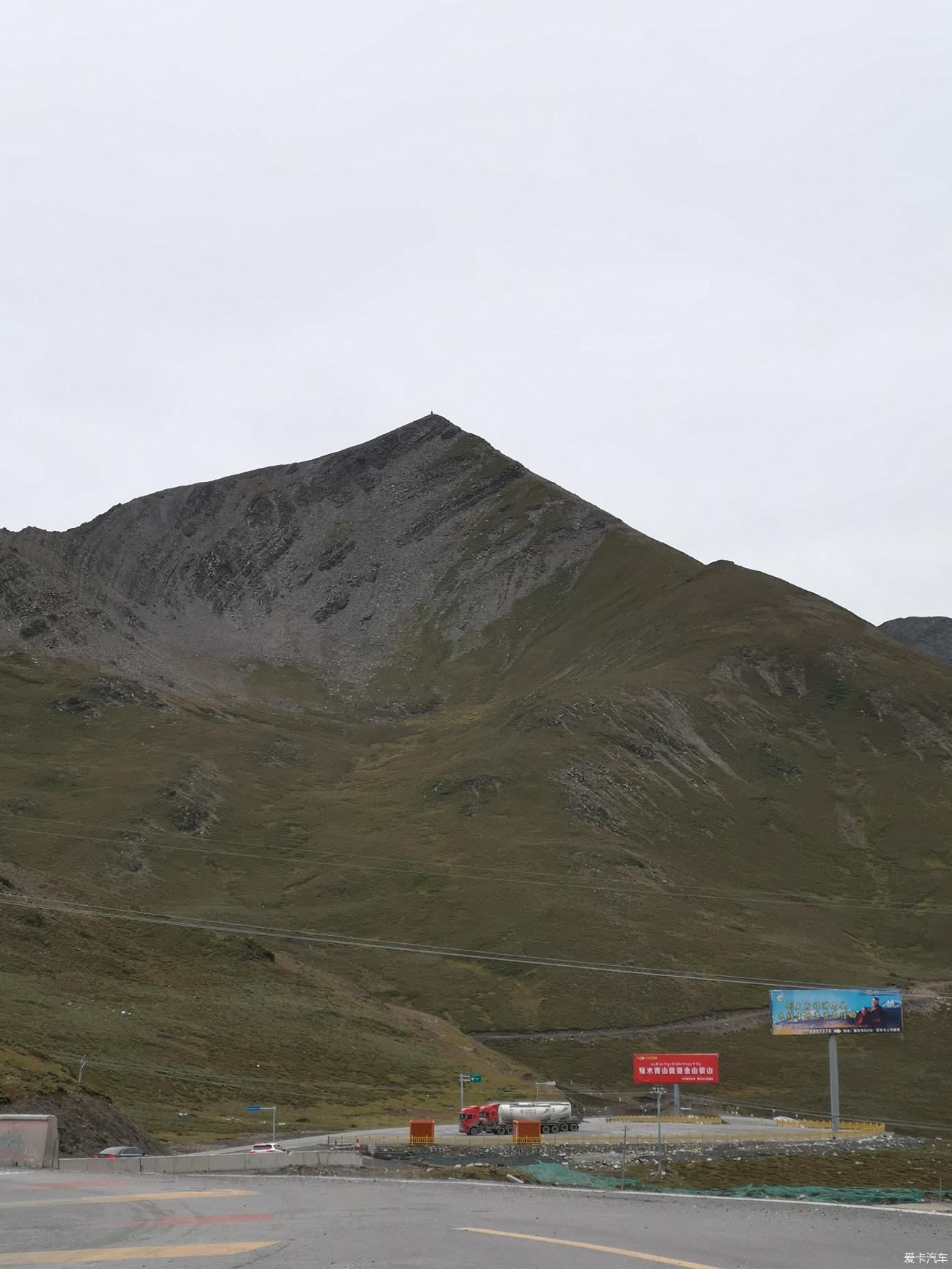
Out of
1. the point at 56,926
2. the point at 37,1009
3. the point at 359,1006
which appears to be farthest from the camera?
the point at 359,1006

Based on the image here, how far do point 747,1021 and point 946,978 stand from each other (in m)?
38.6

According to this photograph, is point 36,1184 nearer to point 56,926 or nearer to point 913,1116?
point 56,926

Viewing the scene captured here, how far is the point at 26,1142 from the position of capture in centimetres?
3194

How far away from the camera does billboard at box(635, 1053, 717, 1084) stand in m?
75.2

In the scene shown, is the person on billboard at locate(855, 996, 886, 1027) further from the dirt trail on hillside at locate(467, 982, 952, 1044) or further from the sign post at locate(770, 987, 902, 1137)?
the dirt trail on hillside at locate(467, 982, 952, 1044)

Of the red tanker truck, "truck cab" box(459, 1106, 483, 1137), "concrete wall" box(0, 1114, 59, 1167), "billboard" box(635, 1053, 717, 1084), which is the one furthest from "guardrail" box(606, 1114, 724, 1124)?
"concrete wall" box(0, 1114, 59, 1167)

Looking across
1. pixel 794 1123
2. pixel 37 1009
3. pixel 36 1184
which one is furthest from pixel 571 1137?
pixel 36 1184

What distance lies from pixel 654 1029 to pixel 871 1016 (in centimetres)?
5607

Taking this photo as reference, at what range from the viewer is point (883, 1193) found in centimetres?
3148

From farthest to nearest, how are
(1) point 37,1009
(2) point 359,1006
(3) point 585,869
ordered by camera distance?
(3) point 585,869 → (2) point 359,1006 → (1) point 37,1009

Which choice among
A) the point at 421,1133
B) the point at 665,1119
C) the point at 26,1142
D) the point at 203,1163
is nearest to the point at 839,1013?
the point at 665,1119

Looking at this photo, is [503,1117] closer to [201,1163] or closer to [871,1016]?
[871,1016]

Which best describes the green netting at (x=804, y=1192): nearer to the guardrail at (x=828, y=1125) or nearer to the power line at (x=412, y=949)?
the guardrail at (x=828, y=1125)

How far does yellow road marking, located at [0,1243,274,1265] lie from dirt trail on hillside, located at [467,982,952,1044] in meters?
140
